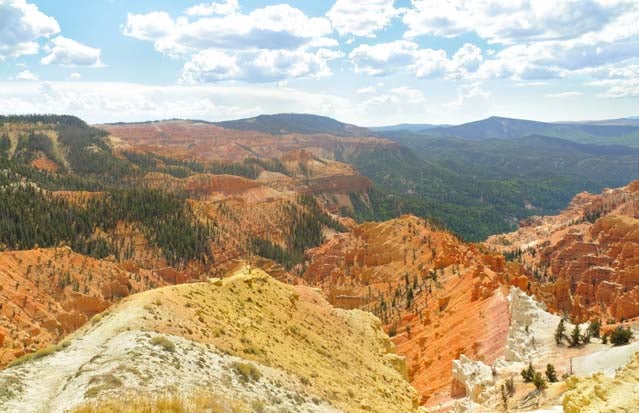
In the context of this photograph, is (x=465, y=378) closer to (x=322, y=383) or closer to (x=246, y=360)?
(x=322, y=383)

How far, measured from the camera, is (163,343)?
22406 millimetres

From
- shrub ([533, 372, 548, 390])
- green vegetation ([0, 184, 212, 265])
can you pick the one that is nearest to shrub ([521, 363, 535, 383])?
shrub ([533, 372, 548, 390])

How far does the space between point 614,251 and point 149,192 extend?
10851 cm

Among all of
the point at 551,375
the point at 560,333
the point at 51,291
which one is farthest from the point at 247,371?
the point at 51,291

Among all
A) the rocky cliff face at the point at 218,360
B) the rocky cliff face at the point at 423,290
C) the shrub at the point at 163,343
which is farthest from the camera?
the rocky cliff face at the point at 423,290

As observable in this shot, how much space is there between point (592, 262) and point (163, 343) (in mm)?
103610

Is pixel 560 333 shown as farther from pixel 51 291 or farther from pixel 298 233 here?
pixel 298 233

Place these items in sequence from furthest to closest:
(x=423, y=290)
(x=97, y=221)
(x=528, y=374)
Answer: (x=97, y=221) < (x=423, y=290) < (x=528, y=374)

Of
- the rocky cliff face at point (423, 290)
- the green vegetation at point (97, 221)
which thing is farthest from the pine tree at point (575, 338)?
the green vegetation at point (97, 221)

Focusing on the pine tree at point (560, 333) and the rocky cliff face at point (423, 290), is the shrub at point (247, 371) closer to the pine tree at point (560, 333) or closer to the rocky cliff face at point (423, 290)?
the rocky cliff face at point (423, 290)

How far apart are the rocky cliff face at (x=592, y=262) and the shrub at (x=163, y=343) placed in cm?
5585

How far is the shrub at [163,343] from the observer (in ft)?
72.9

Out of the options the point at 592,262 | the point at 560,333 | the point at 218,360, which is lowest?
the point at 592,262

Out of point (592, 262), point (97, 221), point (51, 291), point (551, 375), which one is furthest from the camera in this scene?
point (97, 221)
